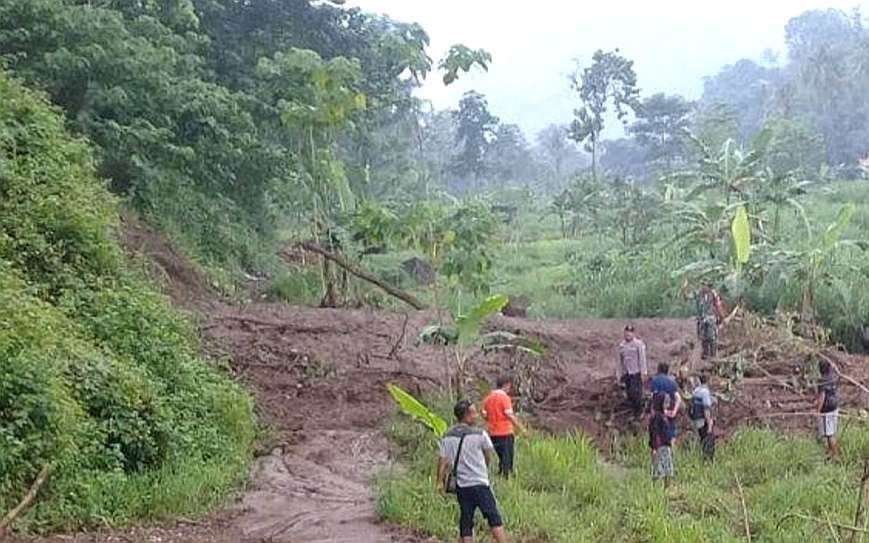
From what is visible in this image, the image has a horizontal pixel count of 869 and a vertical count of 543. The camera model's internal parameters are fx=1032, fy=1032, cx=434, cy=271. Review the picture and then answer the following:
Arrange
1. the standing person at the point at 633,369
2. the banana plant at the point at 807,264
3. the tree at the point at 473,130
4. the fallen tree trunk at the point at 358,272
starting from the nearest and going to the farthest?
the standing person at the point at 633,369 < the banana plant at the point at 807,264 < the fallen tree trunk at the point at 358,272 < the tree at the point at 473,130

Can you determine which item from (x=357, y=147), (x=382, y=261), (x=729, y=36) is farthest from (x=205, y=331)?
(x=729, y=36)

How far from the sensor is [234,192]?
18891 millimetres

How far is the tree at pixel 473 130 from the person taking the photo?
45.0 m

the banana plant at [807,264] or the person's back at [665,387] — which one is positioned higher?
the banana plant at [807,264]

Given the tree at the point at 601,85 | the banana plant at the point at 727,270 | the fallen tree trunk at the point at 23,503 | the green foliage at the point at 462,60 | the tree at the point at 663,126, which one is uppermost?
the tree at the point at 601,85

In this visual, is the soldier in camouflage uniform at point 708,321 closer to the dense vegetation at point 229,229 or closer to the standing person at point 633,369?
the dense vegetation at point 229,229

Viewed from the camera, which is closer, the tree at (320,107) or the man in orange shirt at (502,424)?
the man in orange shirt at (502,424)

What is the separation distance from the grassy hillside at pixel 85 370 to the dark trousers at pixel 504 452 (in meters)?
2.54

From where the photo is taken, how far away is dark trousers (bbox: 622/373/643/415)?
1238cm

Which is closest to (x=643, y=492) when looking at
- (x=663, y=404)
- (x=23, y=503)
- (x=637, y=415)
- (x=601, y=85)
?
(x=663, y=404)

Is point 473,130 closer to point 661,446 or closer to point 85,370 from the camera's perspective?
point 661,446

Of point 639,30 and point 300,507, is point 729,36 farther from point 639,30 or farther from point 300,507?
point 300,507

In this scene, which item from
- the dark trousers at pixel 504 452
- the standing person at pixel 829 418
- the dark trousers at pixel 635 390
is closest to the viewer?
the dark trousers at pixel 504 452

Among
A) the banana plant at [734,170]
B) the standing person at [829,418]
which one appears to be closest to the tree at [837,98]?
the banana plant at [734,170]
